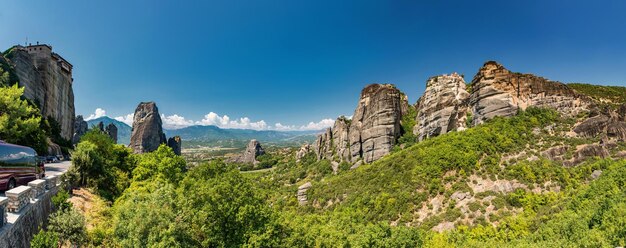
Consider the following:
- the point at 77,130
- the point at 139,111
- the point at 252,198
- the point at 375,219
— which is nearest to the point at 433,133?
the point at 375,219

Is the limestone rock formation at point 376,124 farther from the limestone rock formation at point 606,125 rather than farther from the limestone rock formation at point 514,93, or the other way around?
Result: the limestone rock formation at point 606,125

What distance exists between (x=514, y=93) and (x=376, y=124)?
93.7 ft

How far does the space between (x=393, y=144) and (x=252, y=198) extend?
51.4 meters

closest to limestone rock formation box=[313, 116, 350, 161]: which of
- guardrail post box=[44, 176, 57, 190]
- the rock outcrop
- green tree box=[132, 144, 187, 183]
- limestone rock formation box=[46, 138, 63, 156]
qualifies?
green tree box=[132, 144, 187, 183]

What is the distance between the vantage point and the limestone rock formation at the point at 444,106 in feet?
188

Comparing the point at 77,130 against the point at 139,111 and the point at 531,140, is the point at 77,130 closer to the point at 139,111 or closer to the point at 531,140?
the point at 139,111

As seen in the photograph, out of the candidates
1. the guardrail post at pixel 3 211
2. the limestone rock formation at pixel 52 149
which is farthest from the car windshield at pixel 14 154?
the limestone rock formation at pixel 52 149

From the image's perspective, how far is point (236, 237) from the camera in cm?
1844

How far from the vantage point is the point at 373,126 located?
6800 centimetres

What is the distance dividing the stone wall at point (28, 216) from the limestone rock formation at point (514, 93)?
193 ft

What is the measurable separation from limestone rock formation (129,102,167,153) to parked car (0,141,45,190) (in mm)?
86529

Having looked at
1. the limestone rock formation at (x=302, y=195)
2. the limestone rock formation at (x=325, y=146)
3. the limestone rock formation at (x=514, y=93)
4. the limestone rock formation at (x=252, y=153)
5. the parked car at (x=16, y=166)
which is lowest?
the limestone rock formation at (x=302, y=195)

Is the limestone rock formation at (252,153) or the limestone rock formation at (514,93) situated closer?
the limestone rock formation at (514,93)

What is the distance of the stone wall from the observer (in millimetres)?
9820
